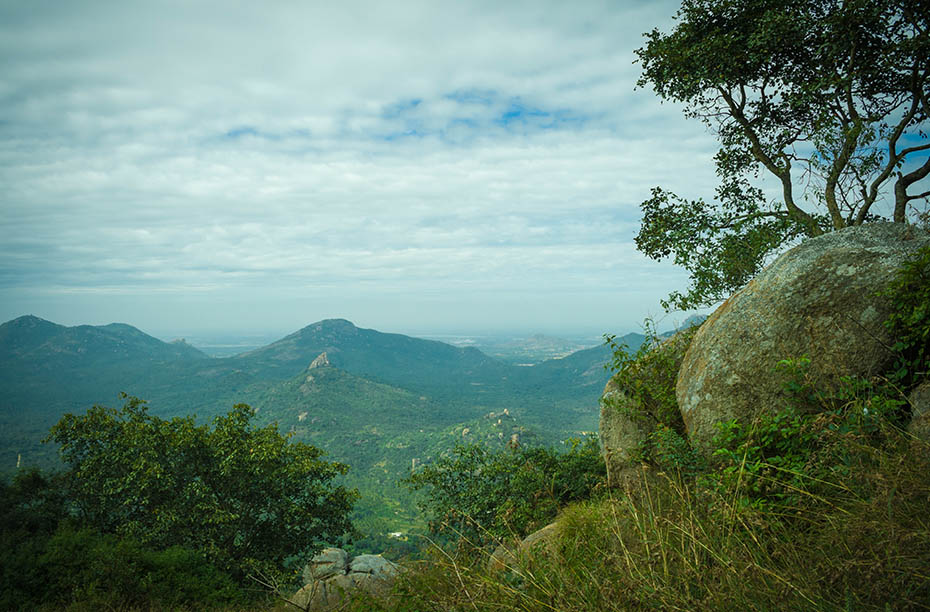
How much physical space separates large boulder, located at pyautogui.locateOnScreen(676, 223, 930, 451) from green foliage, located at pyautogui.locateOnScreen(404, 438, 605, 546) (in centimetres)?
475

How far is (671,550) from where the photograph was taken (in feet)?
9.41

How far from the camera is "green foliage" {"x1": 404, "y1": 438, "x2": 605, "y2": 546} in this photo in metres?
11.4

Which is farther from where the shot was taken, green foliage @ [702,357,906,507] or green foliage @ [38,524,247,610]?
green foliage @ [38,524,247,610]

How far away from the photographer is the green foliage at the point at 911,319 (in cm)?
454

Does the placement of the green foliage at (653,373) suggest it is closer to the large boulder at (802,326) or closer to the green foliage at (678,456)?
the large boulder at (802,326)

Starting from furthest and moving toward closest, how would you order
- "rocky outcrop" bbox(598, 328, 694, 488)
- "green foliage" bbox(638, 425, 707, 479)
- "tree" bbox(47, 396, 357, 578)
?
1. "tree" bbox(47, 396, 357, 578)
2. "rocky outcrop" bbox(598, 328, 694, 488)
3. "green foliage" bbox(638, 425, 707, 479)

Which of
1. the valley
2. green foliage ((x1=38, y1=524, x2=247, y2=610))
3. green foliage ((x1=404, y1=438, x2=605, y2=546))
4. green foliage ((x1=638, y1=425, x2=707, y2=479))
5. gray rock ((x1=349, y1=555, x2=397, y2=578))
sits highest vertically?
green foliage ((x1=638, y1=425, x2=707, y2=479))

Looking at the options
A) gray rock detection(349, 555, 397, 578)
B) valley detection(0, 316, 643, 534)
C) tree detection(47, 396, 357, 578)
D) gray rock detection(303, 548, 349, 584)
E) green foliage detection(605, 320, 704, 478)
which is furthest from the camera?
valley detection(0, 316, 643, 534)

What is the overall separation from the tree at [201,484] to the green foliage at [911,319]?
21.2m

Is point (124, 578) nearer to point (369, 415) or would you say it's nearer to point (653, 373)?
point (653, 373)

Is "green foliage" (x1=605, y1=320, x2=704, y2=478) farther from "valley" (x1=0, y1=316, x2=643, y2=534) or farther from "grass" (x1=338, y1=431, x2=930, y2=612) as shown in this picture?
"valley" (x1=0, y1=316, x2=643, y2=534)

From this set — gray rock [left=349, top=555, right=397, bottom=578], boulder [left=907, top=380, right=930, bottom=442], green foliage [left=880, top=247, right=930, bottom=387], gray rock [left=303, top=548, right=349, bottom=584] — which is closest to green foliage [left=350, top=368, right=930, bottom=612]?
boulder [left=907, top=380, right=930, bottom=442]

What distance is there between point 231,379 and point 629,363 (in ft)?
733

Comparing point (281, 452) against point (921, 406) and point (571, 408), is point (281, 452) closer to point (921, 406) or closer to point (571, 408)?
point (921, 406)
